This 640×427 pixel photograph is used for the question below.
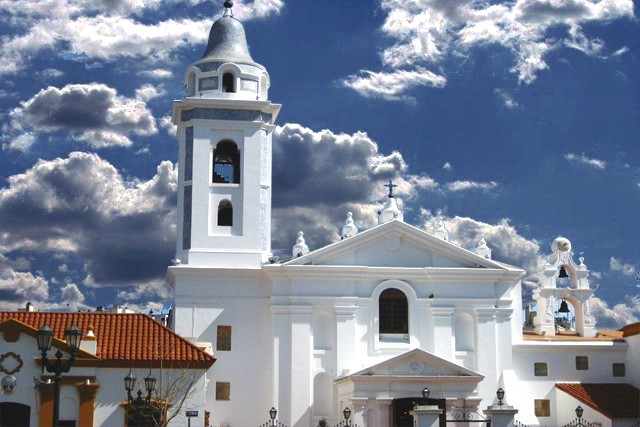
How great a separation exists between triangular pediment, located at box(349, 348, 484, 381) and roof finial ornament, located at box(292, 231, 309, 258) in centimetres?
702

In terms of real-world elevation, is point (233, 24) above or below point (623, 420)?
above

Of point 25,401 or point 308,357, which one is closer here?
point 25,401

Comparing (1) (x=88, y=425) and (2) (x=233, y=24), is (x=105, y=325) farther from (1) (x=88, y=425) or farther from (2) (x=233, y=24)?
(2) (x=233, y=24)

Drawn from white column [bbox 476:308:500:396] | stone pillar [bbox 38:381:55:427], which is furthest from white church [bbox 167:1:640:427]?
stone pillar [bbox 38:381:55:427]

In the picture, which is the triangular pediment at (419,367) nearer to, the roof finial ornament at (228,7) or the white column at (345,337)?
the white column at (345,337)

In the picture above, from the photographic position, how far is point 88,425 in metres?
39.8

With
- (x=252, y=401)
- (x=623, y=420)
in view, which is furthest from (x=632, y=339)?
(x=252, y=401)

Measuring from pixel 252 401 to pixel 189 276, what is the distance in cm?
609

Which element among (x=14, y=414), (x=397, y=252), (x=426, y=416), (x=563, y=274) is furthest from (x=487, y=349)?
(x=14, y=414)

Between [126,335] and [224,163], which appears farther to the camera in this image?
[224,163]

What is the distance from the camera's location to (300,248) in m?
49.6

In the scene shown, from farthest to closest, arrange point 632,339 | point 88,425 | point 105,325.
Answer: point 632,339 → point 105,325 → point 88,425

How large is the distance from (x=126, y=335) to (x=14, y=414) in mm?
5257

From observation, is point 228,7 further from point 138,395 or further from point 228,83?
point 138,395
